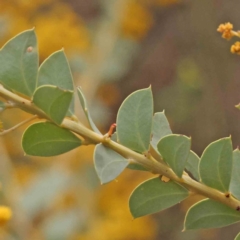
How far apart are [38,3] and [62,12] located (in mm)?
71

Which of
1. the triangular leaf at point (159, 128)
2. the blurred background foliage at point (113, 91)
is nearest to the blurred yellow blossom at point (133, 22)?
the blurred background foliage at point (113, 91)

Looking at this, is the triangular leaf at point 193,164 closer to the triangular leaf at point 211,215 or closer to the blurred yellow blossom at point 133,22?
the triangular leaf at point 211,215

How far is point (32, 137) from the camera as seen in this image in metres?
0.32

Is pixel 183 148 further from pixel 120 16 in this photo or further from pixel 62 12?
pixel 62 12

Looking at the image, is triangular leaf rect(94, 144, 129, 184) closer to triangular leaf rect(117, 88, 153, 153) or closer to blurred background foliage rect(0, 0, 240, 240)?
triangular leaf rect(117, 88, 153, 153)

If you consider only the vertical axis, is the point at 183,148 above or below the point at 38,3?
below

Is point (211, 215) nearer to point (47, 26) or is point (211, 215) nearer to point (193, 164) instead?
point (193, 164)

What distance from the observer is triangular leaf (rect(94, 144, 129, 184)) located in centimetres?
31

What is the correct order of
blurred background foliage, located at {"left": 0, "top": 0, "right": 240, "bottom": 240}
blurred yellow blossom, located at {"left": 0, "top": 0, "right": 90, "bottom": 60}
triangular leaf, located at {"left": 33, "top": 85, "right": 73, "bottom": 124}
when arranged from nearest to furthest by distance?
1. triangular leaf, located at {"left": 33, "top": 85, "right": 73, "bottom": 124}
2. blurred background foliage, located at {"left": 0, "top": 0, "right": 240, "bottom": 240}
3. blurred yellow blossom, located at {"left": 0, "top": 0, "right": 90, "bottom": 60}

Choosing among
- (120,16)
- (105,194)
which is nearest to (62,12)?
(120,16)

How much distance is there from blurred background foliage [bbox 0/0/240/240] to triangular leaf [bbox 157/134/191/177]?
2.07 ft

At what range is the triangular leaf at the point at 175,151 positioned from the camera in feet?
1.07

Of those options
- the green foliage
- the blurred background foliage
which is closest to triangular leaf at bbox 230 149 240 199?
the green foliage

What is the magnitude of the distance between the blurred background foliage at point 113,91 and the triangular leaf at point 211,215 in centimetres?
62
